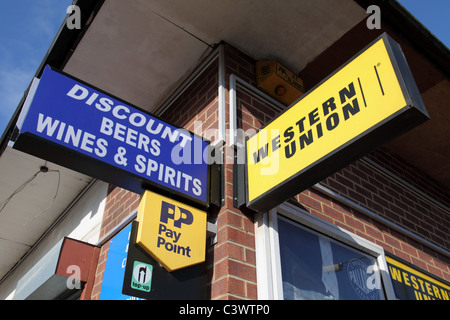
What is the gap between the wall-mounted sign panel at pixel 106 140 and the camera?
209 cm

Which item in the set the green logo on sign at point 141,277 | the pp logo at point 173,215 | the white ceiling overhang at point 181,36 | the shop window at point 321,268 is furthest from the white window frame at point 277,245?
the white ceiling overhang at point 181,36

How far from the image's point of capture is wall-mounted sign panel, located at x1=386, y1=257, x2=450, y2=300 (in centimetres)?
329

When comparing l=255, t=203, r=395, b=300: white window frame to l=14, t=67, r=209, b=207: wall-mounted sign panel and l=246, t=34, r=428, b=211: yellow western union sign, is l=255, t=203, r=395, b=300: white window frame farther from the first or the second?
l=14, t=67, r=209, b=207: wall-mounted sign panel

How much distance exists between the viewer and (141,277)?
6.89 feet

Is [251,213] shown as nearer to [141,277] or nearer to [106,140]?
[141,277]

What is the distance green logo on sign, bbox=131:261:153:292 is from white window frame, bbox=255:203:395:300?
0.65 meters

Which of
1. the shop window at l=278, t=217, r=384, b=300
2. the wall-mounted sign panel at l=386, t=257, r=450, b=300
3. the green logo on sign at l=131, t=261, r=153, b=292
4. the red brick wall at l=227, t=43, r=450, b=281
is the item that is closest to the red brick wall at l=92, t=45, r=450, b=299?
the red brick wall at l=227, t=43, r=450, b=281

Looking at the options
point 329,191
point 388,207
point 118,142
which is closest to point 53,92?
point 118,142

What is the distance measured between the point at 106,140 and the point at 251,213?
1.04m

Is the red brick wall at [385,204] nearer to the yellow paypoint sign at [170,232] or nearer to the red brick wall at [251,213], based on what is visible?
the red brick wall at [251,213]

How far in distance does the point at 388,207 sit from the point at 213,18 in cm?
246

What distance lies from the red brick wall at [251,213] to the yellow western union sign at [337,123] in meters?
0.28

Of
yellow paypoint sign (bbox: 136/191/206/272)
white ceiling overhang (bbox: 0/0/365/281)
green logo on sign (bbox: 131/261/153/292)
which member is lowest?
green logo on sign (bbox: 131/261/153/292)
